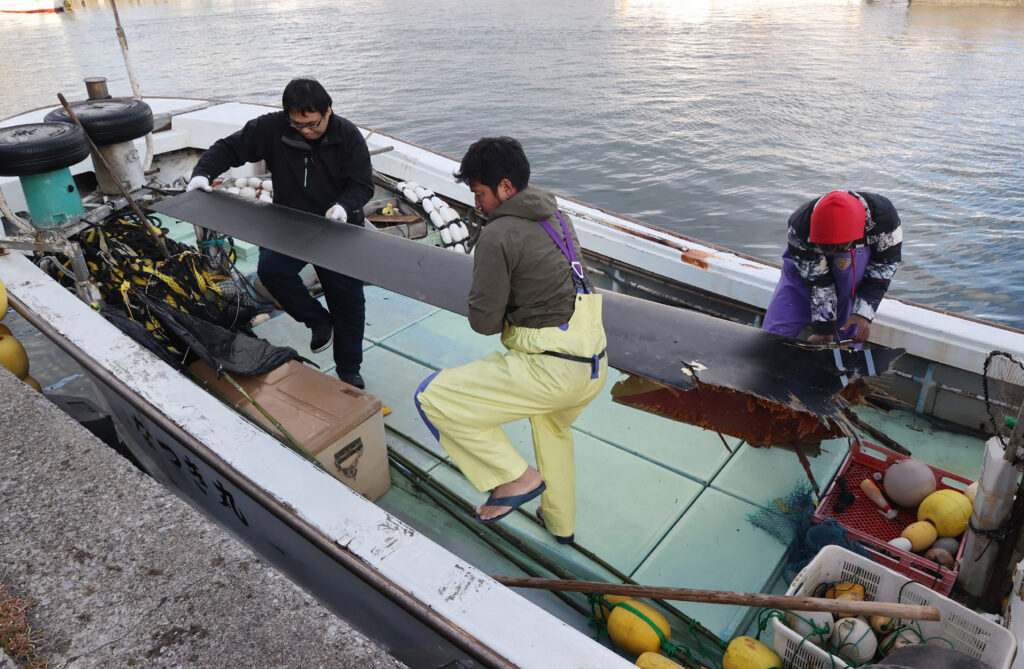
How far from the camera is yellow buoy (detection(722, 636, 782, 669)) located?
2.08 metres

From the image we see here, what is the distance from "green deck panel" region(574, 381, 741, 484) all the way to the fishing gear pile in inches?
63.0

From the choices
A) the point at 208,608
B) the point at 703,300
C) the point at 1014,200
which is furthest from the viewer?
the point at 1014,200

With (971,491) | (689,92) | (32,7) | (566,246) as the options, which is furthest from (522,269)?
(32,7)

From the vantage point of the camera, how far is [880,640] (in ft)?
7.24

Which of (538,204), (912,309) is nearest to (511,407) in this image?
(538,204)

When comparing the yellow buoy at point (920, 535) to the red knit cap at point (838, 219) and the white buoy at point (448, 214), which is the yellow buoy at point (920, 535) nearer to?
the red knit cap at point (838, 219)

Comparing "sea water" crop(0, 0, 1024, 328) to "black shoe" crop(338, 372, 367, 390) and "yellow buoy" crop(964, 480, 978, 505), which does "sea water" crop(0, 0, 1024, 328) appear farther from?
"black shoe" crop(338, 372, 367, 390)

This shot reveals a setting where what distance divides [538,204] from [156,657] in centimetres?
157

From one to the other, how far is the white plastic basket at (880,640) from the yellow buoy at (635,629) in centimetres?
37

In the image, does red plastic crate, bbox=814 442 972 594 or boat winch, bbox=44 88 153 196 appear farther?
boat winch, bbox=44 88 153 196

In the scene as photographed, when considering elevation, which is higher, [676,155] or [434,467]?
[434,467]

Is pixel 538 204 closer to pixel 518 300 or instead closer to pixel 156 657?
pixel 518 300

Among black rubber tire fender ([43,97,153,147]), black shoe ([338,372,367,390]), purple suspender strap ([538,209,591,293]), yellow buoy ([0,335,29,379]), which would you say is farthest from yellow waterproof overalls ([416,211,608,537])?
black rubber tire fender ([43,97,153,147])

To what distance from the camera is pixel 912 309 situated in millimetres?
3412
